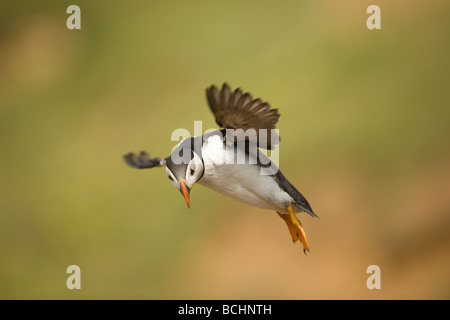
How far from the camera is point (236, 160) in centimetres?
241

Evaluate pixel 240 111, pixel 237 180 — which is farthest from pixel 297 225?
pixel 240 111

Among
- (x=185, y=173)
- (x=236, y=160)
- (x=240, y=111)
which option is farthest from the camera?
(x=236, y=160)

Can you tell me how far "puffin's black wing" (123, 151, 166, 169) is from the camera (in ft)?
8.45

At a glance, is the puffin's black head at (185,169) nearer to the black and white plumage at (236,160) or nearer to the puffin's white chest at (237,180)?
the black and white plumage at (236,160)

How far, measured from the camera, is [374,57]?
559 centimetres

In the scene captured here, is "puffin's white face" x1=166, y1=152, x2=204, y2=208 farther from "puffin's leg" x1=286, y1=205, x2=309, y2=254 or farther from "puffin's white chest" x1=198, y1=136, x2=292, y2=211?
"puffin's leg" x1=286, y1=205, x2=309, y2=254

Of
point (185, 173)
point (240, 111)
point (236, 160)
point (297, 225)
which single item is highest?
point (240, 111)

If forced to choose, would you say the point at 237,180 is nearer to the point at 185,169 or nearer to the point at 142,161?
the point at 185,169

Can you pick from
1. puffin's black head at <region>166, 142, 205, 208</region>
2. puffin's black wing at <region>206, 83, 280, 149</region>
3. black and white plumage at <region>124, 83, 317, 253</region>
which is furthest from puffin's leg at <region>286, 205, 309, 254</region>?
puffin's black head at <region>166, 142, 205, 208</region>

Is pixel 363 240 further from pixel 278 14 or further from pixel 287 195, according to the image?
pixel 287 195

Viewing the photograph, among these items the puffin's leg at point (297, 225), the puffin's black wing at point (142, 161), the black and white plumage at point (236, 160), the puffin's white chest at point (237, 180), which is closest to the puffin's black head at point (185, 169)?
the black and white plumage at point (236, 160)

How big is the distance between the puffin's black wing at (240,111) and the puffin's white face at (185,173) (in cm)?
20

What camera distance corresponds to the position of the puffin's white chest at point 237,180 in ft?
7.61

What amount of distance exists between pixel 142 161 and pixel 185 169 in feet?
2.15
